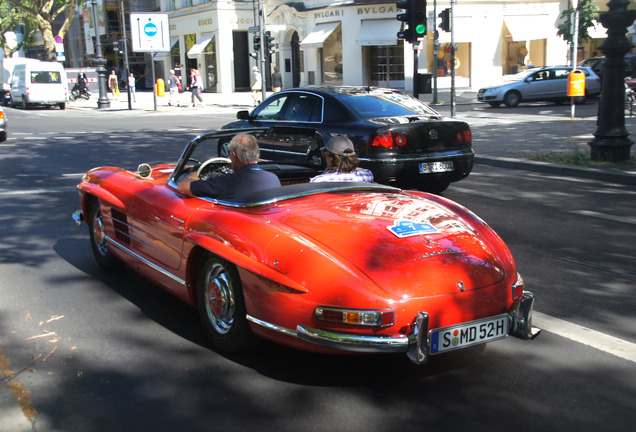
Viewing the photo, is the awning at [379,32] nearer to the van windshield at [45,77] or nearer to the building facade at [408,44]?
the building facade at [408,44]

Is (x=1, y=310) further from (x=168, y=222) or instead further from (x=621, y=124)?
(x=621, y=124)

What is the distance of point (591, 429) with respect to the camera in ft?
10.4

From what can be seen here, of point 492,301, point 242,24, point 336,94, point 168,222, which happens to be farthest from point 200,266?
point 242,24

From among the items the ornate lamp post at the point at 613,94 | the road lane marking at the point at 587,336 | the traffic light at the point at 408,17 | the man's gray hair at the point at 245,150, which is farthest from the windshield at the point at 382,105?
the traffic light at the point at 408,17

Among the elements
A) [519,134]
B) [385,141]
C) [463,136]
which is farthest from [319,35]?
[385,141]

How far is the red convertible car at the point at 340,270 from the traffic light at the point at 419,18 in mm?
11191

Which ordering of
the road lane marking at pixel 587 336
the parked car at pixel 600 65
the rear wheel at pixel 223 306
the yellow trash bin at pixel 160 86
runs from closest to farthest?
the rear wheel at pixel 223 306 → the road lane marking at pixel 587 336 → the parked car at pixel 600 65 → the yellow trash bin at pixel 160 86

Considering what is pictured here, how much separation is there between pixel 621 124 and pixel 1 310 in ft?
33.6

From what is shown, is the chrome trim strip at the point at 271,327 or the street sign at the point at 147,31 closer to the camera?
the chrome trim strip at the point at 271,327

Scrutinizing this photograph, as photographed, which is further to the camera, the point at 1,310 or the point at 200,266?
the point at 1,310

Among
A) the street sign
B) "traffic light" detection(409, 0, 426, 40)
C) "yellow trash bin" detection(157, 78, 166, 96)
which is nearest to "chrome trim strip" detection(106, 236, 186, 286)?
"traffic light" detection(409, 0, 426, 40)

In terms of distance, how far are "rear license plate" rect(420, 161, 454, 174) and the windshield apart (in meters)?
0.86

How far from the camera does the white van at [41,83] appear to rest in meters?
35.4

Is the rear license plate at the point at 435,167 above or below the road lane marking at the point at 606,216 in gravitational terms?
above
